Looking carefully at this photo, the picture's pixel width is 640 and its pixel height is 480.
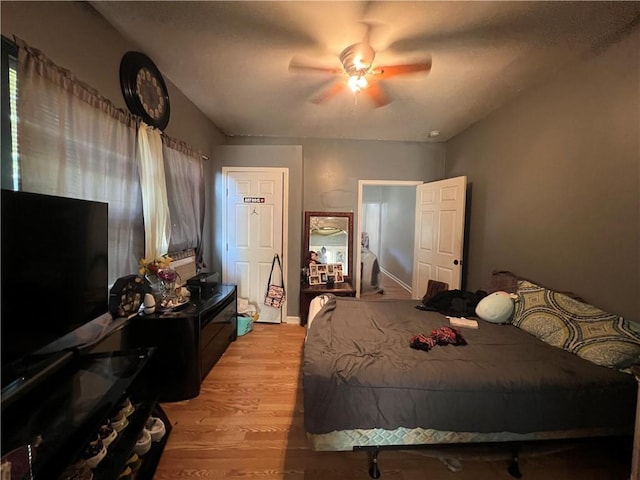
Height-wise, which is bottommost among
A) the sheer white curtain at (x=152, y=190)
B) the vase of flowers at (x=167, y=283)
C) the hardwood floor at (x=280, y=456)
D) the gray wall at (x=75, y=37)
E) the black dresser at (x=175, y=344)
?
the hardwood floor at (x=280, y=456)

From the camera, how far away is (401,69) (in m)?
2.02

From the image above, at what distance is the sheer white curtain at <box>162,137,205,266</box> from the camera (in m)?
2.40

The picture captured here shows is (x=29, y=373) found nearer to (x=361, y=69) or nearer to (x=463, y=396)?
(x=463, y=396)

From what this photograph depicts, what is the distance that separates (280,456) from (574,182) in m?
2.81

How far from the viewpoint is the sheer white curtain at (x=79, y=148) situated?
47.4 inches

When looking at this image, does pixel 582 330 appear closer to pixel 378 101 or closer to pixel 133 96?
pixel 378 101

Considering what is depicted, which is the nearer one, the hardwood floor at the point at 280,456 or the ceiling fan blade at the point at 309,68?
the hardwood floor at the point at 280,456

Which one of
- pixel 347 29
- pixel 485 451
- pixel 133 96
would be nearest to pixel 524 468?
pixel 485 451

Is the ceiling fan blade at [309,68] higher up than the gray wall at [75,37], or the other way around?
the ceiling fan blade at [309,68]

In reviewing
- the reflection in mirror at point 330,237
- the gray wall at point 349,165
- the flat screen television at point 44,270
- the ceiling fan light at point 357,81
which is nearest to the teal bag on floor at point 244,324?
the reflection in mirror at point 330,237

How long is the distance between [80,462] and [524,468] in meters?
2.21

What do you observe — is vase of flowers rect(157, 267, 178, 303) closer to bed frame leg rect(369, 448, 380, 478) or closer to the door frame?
bed frame leg rect(369, 448, 380, 478)

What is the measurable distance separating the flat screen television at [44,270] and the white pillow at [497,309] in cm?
269

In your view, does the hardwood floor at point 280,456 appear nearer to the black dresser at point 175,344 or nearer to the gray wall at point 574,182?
the black dresser at point 175,344
